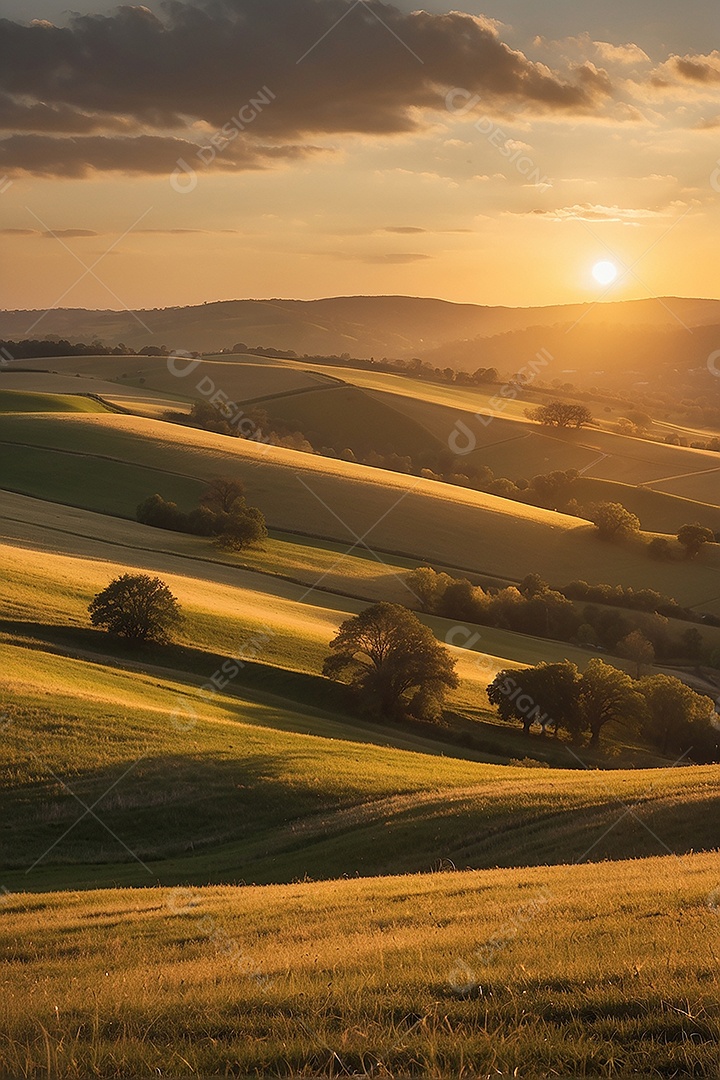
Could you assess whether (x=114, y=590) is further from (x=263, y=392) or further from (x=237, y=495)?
(x=263, y=392)

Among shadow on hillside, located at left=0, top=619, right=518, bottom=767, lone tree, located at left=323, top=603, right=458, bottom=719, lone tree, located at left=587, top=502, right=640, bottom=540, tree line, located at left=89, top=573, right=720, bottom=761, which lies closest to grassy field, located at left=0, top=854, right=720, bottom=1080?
shadow on hillside, located at left=0, top=619, right=518, bottom=767

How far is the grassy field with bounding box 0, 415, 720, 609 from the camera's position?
8956cm

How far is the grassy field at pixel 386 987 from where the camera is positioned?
23.7 feet

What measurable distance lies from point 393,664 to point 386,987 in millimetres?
41885

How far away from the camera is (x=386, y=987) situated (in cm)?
919

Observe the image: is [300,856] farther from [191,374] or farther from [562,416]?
[191,374]

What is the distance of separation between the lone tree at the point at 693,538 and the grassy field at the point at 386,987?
289 feet

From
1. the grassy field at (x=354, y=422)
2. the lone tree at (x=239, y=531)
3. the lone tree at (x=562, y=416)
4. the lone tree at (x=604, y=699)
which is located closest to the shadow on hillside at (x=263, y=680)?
the lone tree at (x=604, y=699)

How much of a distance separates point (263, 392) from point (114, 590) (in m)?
114

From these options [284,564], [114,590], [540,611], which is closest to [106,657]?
[114,590]

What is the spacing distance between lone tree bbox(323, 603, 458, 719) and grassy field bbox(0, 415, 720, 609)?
1325 inches

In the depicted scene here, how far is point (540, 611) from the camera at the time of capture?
74.8m

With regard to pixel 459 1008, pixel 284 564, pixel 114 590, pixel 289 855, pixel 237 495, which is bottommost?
pixel 289 855

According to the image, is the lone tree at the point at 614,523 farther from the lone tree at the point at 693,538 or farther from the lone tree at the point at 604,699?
the lone tree at the point at 604,699
